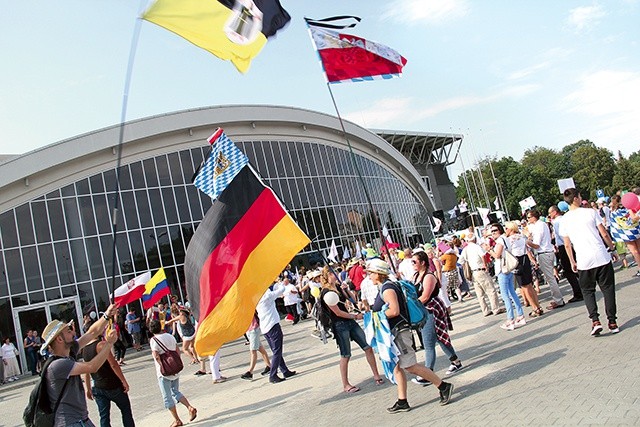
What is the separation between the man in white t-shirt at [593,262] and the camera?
723 centimetres

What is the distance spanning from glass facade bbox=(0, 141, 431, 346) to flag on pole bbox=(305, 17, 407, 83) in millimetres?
16053

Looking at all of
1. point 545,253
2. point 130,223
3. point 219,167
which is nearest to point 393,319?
point 219,167

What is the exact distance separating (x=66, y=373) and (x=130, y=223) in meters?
24.0

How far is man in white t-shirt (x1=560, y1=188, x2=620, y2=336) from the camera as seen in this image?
7234 millimetres

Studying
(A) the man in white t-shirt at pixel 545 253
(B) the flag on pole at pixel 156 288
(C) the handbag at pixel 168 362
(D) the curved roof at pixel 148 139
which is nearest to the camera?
(C) the handbag at pixel 168 362

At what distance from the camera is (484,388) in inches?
250

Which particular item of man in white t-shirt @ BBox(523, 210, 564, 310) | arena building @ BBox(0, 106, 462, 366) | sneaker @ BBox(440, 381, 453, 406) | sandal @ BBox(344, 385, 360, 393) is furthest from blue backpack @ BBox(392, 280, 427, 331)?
arena building @ BBox(0, 106, 462, 366)

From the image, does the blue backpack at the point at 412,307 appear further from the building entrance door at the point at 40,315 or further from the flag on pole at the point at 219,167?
the building entrance door at the point at 40,315

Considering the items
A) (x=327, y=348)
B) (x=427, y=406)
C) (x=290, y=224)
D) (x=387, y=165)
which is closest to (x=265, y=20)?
(x=290, y=224)

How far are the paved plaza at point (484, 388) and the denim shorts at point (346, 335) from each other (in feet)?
1.94

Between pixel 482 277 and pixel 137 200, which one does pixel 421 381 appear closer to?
pixel 482 277

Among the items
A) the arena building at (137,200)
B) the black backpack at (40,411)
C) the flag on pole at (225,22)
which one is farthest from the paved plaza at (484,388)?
the arena building at (137,200)

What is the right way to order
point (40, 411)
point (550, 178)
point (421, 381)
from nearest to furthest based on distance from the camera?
point (40, 411)
point (421, 381)
point (550, 178)

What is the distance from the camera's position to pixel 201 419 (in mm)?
7977
